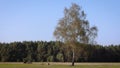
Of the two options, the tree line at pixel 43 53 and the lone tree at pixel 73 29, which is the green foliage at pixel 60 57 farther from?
the lone tree at pixel 73 29

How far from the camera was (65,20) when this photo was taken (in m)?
68.4

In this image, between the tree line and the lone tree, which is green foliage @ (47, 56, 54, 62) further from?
the lone tree

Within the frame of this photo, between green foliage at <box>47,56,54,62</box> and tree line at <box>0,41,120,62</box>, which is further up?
tree line at <box>0,41,120,62</box>

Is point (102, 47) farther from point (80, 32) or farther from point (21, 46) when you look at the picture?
point (80, 32)

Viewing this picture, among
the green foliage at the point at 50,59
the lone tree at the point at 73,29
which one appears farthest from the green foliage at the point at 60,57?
the lone tree at the point at 73,29

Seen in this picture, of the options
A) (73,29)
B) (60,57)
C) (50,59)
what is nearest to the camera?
(73,29)

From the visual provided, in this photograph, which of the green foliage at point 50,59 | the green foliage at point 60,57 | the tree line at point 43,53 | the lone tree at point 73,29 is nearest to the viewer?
the lone tree at point 73,29

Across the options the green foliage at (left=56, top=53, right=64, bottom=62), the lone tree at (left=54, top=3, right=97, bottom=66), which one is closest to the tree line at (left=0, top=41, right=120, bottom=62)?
the green foliage at (left=56, top=53, right=64, bottom=62)

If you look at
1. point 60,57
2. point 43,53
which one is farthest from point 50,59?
point 43,53

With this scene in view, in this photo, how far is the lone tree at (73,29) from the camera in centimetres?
6756

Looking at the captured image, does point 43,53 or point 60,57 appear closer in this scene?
point 60,57

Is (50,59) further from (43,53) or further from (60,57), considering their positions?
(43,53)

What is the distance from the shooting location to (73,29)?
67.8m

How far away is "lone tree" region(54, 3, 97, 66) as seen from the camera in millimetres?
67562
